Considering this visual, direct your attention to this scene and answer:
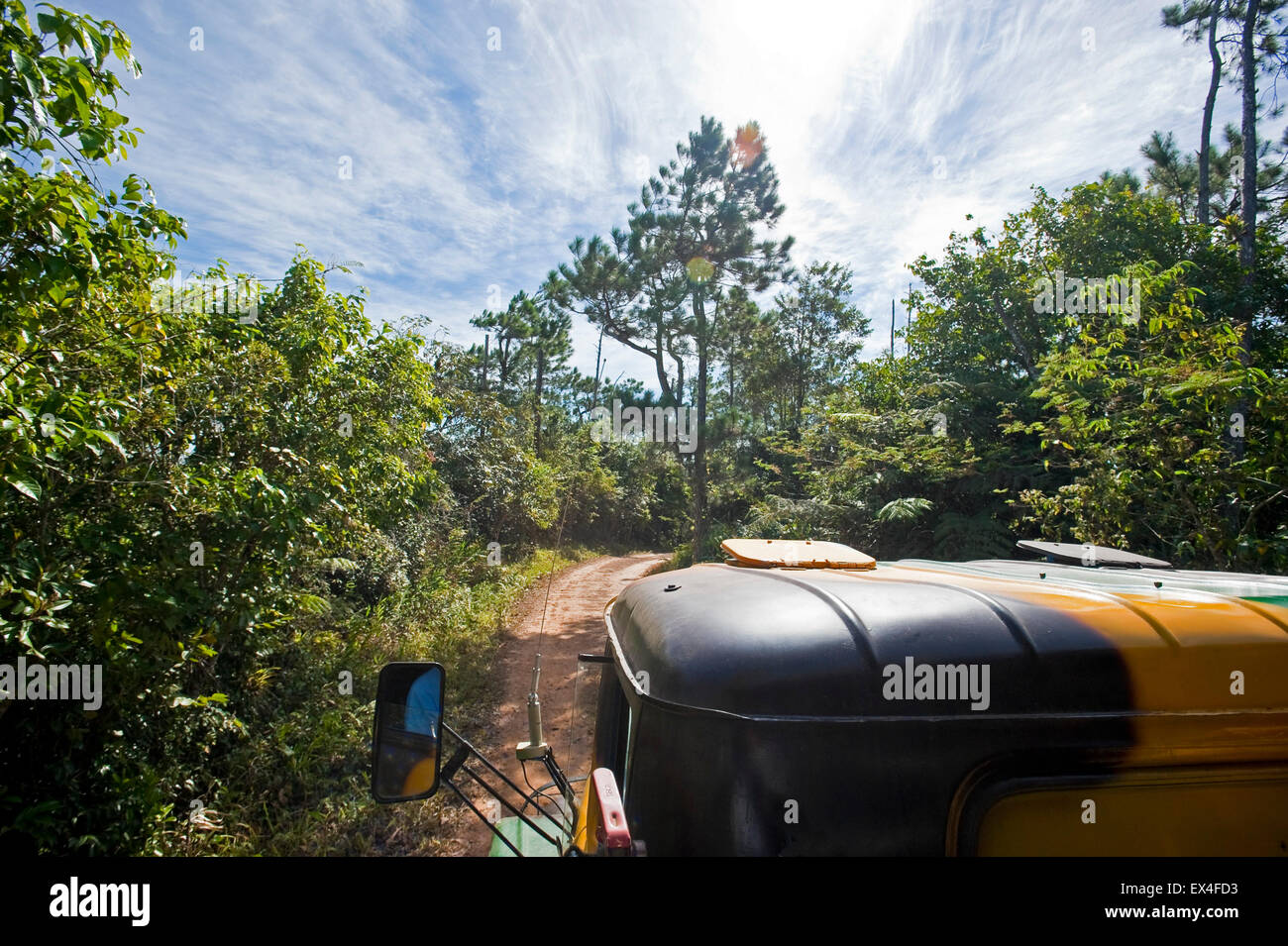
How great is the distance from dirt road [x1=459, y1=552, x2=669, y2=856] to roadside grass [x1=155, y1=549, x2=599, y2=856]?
10.4 inches

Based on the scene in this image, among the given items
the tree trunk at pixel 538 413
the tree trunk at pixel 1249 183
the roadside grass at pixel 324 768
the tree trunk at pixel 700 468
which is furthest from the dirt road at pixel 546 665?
the tree trunk at pixel 1249 183

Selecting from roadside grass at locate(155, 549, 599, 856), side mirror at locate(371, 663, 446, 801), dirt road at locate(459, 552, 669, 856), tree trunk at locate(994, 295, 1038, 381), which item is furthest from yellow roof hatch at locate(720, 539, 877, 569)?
tree trunk at locate(994, 295, 1038, 381)

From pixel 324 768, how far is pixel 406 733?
489cm

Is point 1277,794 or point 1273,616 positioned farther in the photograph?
point 1273,616

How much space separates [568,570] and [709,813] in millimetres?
18571

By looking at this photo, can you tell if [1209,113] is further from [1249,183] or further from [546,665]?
[546,665]

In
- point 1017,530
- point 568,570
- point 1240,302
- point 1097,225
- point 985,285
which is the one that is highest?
point 1097,225

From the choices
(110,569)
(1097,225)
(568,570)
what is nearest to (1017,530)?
(1097,225)

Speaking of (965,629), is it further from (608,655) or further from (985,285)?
(985,285)

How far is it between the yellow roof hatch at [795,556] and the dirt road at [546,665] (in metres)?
2.52

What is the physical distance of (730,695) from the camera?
1124 millimetres

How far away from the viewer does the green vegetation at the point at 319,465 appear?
2.82 metres

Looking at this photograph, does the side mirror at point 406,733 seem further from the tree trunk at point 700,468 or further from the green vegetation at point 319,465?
the tree trunk at point 700,468

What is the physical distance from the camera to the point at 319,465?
462 centimetres
